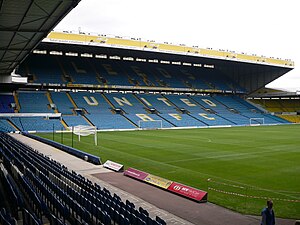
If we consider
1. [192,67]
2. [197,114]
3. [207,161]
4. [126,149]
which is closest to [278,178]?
[207,161]

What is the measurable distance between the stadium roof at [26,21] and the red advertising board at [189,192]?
841cm

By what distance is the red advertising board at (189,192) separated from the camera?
11442 millimetres

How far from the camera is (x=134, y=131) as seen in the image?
1828 inches

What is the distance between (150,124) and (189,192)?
40.3 m

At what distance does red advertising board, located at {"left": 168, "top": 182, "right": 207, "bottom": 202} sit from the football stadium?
4 centimetres

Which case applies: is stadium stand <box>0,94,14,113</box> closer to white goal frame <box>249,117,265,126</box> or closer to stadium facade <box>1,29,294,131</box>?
stadium facade <box>1,29,294,131</box>

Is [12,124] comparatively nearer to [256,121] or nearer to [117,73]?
[117,73]

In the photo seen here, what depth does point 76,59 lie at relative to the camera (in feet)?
212

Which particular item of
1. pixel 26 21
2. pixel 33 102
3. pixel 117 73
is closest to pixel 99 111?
pixel 33 102

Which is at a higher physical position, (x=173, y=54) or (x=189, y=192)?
(x=173, y=54)

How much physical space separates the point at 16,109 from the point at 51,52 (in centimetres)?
1633

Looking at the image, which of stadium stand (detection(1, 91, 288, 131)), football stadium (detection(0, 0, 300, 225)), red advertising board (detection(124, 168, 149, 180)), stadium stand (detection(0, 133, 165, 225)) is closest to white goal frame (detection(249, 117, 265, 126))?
football stadium (detection(0, 0, 300, 225))

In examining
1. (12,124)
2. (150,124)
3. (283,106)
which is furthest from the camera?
(283,106)

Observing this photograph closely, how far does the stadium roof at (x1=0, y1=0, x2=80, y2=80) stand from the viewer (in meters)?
13.1
